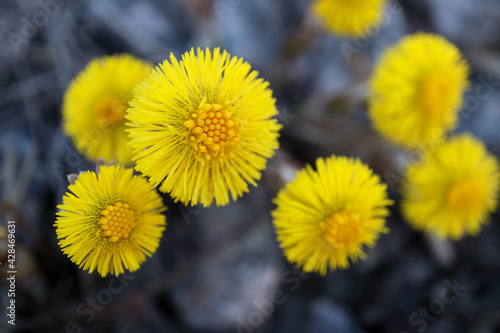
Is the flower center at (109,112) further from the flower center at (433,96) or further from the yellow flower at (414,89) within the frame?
the flower center at (433,96)

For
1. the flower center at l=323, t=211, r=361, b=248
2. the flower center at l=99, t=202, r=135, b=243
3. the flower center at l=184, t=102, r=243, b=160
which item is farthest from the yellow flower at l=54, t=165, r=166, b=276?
the flower center at l=323, t=211, r=361, b=248

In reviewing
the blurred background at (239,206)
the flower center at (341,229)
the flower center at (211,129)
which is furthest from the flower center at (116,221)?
the blurred background at (239,206)

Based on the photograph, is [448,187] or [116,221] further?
[448,187]

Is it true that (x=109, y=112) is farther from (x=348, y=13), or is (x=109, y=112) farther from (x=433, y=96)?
(x=433, y=96)

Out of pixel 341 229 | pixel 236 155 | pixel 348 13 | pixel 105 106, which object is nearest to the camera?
pixel 236 155

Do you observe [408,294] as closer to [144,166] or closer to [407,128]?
→ [407,128]

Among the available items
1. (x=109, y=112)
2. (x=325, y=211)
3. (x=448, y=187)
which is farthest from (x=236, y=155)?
(x=448, y=187)

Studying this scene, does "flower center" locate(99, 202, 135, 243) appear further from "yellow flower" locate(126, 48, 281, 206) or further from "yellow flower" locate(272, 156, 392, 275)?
"yellow flower" locate(272, 156, 392, 275)
